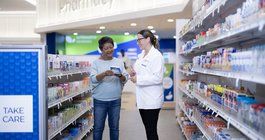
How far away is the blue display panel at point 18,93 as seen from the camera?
3.11m

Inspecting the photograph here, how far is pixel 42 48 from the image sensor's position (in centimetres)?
312

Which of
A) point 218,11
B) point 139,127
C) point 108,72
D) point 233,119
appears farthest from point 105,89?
point 139,127

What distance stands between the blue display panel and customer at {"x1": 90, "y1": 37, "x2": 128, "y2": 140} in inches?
42.6

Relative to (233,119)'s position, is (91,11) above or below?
above

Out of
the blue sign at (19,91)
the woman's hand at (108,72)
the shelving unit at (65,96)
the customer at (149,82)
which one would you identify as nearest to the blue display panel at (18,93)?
the blue sign at (19,91)

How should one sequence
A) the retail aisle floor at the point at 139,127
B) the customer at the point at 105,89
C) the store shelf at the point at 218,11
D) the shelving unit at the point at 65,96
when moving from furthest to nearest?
the retail aisle floor at the point at 139,127, the shelving unit at the point at 65,96, the customer at the point at 105,89, the store shelf at the point at 218,11

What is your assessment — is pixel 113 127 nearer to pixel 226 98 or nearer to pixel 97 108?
pixel 97 108

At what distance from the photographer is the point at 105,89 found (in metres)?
4.14

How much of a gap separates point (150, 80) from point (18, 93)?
1.47 m

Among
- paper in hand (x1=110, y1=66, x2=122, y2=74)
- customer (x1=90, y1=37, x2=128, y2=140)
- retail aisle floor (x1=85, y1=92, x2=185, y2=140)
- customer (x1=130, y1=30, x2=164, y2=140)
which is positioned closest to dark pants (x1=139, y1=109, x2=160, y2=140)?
customer (x1=130, y1=30, x2=164, y2=140)

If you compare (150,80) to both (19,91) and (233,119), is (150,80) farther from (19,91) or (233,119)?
(19,91)

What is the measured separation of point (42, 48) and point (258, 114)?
2026 millimetres

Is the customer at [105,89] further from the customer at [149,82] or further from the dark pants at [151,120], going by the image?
the dark pants at [151,120]

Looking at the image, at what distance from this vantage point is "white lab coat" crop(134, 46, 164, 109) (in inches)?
150
